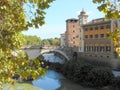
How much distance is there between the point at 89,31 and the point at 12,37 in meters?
37.2

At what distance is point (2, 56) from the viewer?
14.3ft

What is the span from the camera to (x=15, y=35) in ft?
14.5

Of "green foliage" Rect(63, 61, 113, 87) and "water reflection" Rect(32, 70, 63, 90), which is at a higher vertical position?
"green foliage" Rect(63, 61, 113, 87)

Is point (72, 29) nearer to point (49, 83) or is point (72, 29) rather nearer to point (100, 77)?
point (49, 83)

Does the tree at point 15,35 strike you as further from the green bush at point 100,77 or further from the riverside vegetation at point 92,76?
the green bush at point 100,77

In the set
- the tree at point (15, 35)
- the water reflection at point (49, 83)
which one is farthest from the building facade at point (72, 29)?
Answer: the tree at point (15, 35)

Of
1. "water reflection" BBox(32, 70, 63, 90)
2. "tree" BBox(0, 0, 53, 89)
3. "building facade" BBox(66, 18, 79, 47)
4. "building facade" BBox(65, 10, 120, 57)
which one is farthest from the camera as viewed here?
"building facade" BBox(66, 18, 79, 47)

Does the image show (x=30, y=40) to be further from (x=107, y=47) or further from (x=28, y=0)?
(x=28, y=0)

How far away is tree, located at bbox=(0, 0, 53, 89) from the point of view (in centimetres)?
438

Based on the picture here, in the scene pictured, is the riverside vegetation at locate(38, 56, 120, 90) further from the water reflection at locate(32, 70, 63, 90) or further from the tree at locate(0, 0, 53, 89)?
the tree at locate(0, 0, 53, 89)

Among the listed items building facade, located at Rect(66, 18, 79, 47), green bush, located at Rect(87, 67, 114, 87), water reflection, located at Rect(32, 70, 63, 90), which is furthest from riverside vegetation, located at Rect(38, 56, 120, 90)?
building facade, located at Rect(66, 18, 79, 47)

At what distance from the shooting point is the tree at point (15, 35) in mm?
4375

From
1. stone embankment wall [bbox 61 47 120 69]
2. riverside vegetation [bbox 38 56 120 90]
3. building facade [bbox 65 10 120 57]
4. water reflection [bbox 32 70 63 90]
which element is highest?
building facade [bbox 65 10 120 57]

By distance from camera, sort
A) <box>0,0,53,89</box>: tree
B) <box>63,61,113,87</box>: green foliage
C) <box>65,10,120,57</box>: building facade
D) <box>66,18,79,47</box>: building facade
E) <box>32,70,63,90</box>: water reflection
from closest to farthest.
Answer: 1. <box>0,0,53,89</box>: tree
2. <box>63,61,113,87</box>: green foliage
3. <box>32,70,63,90</box>: water reflection
4. <box>65,10,120,57</box>: building facade
5. <box>66,18,79,47</box>: building facade
